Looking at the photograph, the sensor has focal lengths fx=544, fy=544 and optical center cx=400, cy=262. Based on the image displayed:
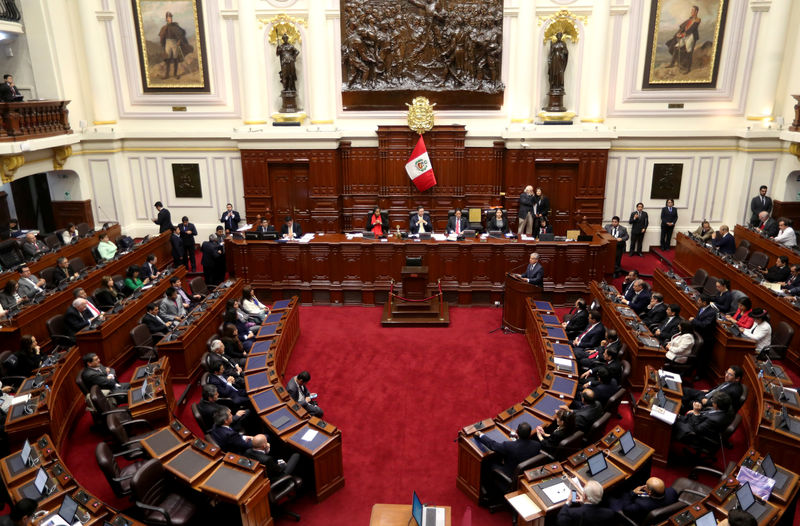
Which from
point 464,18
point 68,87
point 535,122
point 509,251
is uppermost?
point 464,18

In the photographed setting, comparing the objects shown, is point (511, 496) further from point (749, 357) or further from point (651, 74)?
point (651, 74)

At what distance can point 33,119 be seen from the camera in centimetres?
1312

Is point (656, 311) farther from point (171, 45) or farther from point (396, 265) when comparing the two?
point (171, 45)

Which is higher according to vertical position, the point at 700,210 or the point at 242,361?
the point at 700,210

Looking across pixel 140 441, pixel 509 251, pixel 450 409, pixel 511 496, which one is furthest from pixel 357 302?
pixel 511 496

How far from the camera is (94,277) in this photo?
10914 millimetres

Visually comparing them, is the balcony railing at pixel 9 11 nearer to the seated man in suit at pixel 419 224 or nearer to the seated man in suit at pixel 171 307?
the seated man in suit at pixel 171 307

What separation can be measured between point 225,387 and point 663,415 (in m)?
5.74

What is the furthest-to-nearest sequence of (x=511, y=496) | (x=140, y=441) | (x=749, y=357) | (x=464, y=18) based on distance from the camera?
1. (x=464, y=18)
2. (x=749, y=357)
3. (x=140, y=441)
4. (x=511, y=496)

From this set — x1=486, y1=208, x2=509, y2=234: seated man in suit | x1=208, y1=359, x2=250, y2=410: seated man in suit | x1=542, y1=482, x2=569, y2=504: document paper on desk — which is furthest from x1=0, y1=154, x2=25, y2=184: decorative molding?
x1=542, y1=482, x2=569, y2=504: document paper on desk

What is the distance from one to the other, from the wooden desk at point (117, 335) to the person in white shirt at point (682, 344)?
8747 millimetres

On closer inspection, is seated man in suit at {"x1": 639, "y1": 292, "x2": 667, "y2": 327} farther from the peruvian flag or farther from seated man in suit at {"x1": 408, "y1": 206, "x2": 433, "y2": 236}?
the peruvian flag

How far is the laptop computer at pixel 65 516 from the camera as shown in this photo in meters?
4.91

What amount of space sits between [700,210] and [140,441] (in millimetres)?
15109
